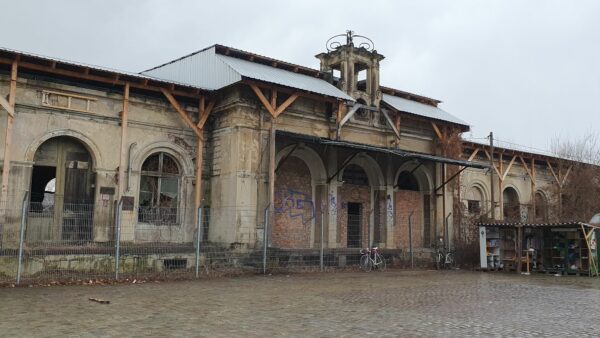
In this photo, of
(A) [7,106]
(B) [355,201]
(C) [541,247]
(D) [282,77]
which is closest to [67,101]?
(A) [7,106]

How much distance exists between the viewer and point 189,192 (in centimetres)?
1961

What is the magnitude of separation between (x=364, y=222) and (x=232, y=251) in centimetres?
760

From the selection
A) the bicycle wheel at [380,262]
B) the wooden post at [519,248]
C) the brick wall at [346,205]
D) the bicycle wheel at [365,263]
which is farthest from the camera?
the brick wall at [346,205]

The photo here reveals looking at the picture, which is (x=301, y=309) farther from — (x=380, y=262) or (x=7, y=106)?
(x=380, y=262)

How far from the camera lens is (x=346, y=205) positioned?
2355 centimetres

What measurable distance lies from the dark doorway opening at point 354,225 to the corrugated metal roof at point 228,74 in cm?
500

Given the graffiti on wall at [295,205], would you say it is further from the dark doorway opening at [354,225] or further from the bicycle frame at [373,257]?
the bicycle frame at [373,257]

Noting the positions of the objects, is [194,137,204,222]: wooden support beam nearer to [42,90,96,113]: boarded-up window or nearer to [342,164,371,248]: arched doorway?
[42,90,96,113]: boarded-up window

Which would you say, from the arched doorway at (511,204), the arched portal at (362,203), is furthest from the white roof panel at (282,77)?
the arched doorway at (511,204)

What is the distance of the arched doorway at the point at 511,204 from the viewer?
31.5m

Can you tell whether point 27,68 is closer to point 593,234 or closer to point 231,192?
point 231,192

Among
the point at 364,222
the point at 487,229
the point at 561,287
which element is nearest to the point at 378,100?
the point at 364,222

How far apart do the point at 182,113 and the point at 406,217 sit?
11298 millimetres

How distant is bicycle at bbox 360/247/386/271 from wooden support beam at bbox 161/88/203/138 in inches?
287
